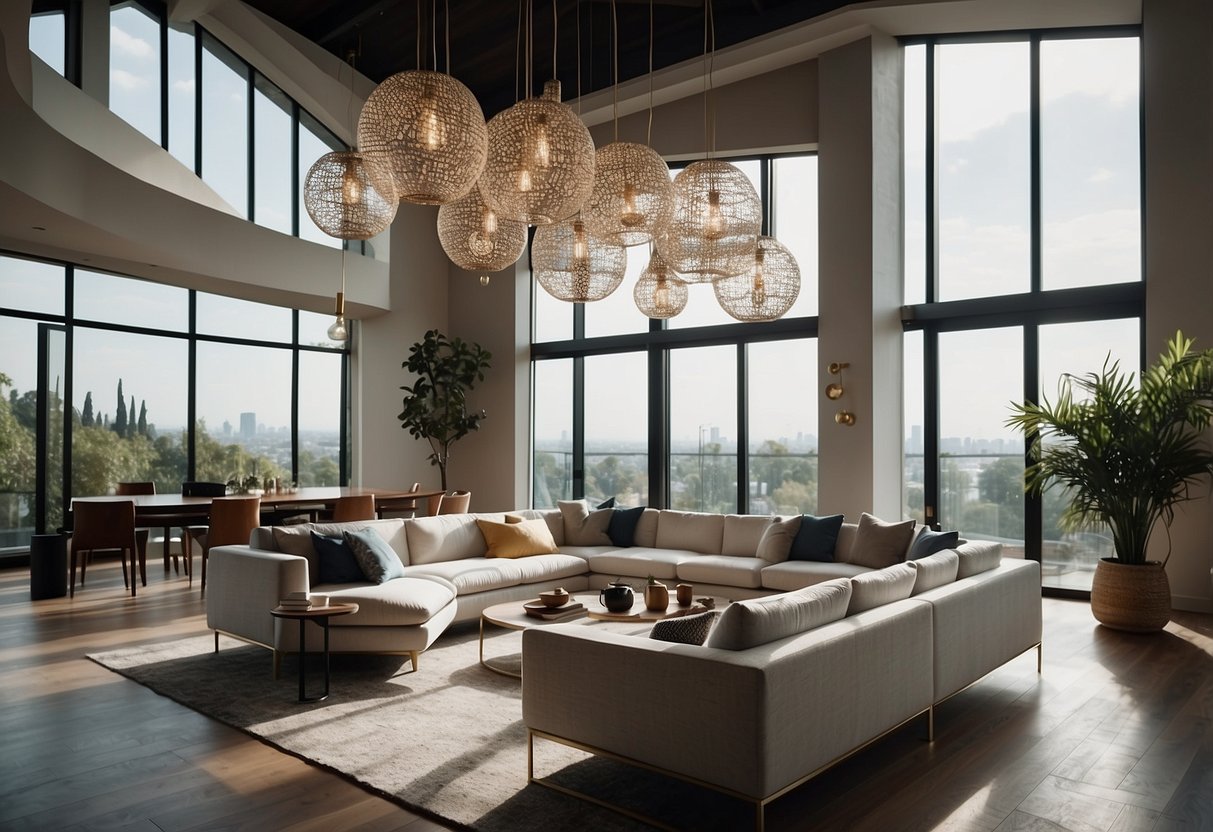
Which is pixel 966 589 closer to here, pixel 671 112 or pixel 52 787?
pixel 52 787

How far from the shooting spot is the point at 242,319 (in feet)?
33.6

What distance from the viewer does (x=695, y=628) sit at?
10.7 feet

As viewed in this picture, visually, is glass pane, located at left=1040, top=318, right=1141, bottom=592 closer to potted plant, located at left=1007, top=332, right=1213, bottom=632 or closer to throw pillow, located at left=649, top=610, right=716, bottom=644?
potted plant, located at left=1007, top=332, right=1213, bottom=632

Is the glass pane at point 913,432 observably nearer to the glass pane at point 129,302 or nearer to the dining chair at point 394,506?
the dining chair at point 394,506

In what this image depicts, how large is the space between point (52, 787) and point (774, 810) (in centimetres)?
273

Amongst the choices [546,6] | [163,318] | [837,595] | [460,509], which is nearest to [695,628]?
[837,595]

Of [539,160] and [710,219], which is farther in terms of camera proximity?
[710,219]

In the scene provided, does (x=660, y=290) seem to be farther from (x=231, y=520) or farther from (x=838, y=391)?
(x=231, y=520)

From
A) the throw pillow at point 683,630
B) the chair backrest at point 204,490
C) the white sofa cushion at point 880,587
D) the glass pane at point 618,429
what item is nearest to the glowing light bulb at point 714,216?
the white sofa cushion at point 880,587

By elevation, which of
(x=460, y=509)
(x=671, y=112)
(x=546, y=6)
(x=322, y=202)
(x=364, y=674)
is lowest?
(x=364, y=674)

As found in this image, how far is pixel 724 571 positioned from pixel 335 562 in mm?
2806

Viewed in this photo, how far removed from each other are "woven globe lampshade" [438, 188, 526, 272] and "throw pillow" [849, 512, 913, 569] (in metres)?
3.39

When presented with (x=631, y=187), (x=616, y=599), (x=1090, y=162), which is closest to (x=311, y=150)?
(x=631, y=187)

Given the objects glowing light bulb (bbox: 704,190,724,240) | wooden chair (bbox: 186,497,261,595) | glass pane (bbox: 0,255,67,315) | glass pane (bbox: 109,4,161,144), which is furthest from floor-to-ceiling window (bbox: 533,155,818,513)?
glass pane (bbox: 0,255,67,315)
